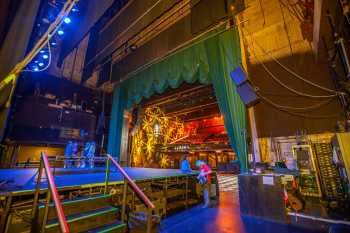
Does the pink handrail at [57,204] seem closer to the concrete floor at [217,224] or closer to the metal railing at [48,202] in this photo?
the metal railing at [48,202]

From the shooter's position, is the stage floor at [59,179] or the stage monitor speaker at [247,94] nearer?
the stage floor at [59,179]

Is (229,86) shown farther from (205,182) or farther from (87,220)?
(87,220)

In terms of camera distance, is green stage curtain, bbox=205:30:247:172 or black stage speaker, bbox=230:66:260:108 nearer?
black stage speaker, bbox=230:66:260:108

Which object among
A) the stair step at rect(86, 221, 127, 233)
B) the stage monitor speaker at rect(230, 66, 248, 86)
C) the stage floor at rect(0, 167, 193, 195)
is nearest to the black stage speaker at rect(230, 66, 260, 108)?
the stage monitor speaker at rect(230, 66, 248, 86)

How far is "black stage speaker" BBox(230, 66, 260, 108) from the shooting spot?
13.5 feet

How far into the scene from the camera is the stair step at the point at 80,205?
2.34 metres

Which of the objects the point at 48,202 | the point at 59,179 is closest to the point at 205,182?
the point at 59,179

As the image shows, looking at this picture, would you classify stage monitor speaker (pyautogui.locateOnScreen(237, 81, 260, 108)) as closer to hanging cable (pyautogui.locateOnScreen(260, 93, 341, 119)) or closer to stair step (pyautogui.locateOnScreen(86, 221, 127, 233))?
hanging cable (pyautogui.locateOnScreen(260, 93, 341, 119))

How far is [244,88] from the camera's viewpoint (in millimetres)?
4203

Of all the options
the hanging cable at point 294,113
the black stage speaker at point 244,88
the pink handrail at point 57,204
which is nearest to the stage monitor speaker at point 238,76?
the black stage speaker at point 244,88

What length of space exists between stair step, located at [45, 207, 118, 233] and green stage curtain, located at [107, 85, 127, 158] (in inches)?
→ 207

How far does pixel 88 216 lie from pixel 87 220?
5 centimetres

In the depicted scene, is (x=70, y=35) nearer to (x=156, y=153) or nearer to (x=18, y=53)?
(x=18, y=53)

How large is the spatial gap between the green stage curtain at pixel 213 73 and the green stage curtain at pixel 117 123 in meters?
1.20
